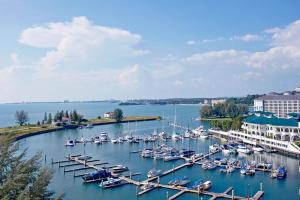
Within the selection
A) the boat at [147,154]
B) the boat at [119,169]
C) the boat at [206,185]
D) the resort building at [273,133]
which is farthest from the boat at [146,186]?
the resort building at [273,133]

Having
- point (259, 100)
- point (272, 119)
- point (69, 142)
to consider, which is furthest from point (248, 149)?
point (259, 100)

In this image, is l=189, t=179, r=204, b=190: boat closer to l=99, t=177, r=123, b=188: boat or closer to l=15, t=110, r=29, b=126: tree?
l=99, t=177, r=123, b=188: boat

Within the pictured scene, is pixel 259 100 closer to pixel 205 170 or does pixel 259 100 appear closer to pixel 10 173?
pixel 205 170

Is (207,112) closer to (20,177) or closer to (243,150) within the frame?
(243,150)

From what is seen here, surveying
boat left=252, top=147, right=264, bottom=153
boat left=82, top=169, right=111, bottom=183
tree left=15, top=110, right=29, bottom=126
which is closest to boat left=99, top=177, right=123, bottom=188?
boat left=82, top=169, right=111, bottom=183

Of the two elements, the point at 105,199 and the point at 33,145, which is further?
the point at 33,145

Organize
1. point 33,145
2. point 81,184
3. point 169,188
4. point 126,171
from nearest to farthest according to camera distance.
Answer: point 169,188 < point 81,184 < point 126,171 < point 33,145

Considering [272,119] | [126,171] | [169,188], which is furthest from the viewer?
[272,119]

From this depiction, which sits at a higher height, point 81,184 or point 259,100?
point 259,100
